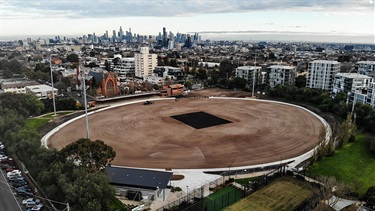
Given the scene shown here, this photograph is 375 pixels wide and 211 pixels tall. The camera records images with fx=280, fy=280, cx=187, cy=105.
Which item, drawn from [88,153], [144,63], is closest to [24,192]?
[88,153]

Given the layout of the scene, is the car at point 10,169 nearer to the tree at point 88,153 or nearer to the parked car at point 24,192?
the parked car at point 24,192

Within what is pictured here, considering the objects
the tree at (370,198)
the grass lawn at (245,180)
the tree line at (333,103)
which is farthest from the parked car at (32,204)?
the tree line at (333,103)

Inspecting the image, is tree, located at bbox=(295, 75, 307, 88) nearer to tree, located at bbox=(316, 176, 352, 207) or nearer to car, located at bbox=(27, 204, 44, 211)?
tree, located at bbox=(316, 176, 352, 207)

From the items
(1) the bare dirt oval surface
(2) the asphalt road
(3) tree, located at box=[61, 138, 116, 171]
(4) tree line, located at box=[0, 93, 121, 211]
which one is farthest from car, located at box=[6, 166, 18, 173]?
(3) tree, located at box=[61, 138, 116, 171]

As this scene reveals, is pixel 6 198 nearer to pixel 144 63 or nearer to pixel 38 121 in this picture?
pixel 38 121

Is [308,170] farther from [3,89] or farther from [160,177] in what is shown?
[3,89]

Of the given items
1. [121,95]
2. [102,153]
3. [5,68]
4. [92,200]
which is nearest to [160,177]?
[102,153]
